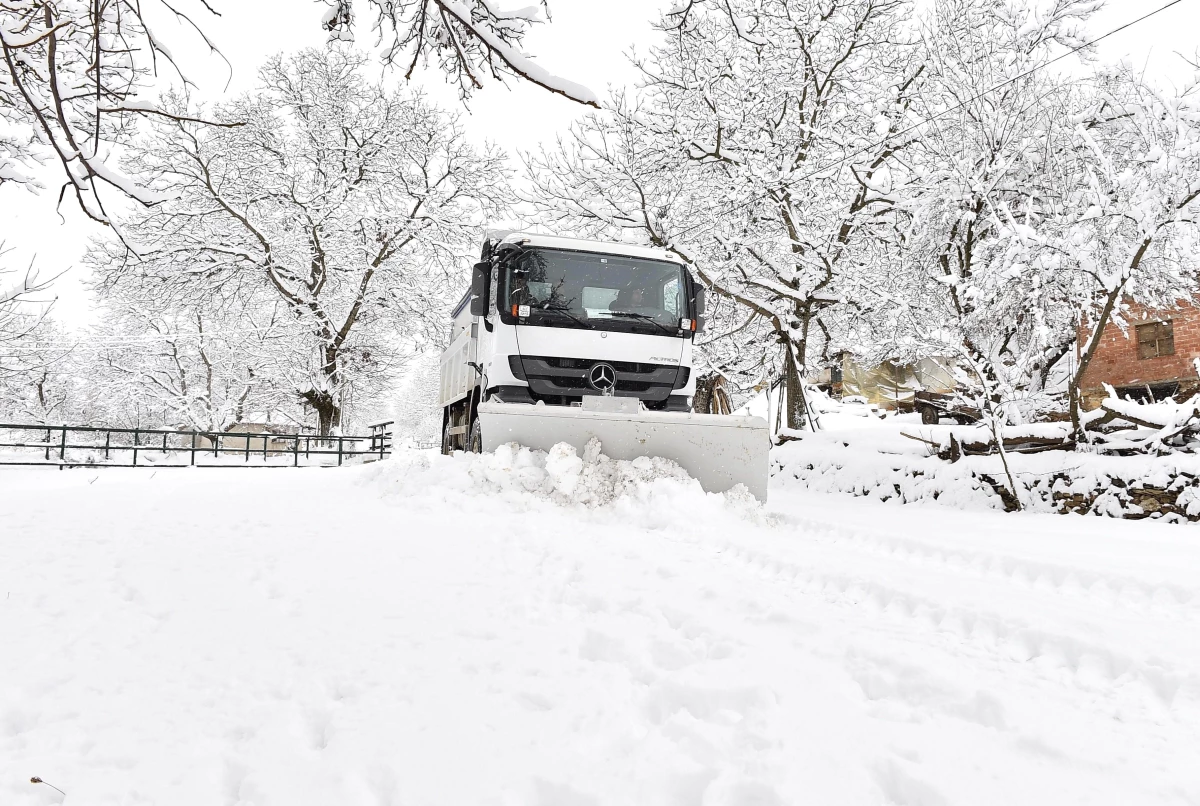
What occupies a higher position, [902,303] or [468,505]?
[902,303]

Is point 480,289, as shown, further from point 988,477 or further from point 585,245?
point 988,477

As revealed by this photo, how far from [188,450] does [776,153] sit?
14.2 m

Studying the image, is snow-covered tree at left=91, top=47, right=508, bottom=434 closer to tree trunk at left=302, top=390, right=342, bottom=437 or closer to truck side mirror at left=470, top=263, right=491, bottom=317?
tree trunk at left=302, top=390, right=342, bottom=437

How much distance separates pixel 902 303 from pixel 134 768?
900 centimetres

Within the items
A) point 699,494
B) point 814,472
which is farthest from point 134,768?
point 814,472

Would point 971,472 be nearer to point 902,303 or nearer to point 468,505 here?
point 902,303

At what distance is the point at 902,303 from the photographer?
8.81 m

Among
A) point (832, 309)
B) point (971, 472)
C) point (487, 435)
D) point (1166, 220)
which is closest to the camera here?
point (1166, 220)

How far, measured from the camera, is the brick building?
49.6ft

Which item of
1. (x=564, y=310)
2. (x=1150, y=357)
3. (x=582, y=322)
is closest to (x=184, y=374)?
(x=564, y=310)

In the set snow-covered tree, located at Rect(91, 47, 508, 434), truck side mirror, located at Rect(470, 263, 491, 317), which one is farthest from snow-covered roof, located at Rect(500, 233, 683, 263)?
snow-covered tree, located at Rect(91, 47, 508, 434)

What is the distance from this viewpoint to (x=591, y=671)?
231 cm

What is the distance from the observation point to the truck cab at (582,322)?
22.1 feet

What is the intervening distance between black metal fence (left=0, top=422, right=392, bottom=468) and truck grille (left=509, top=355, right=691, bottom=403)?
10.8 m
